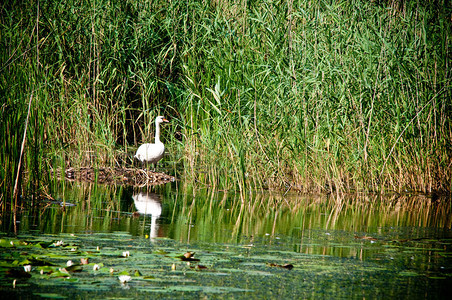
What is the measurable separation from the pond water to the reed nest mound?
120cm

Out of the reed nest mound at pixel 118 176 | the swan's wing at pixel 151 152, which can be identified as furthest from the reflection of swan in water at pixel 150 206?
the swan's wing at pixel 151 152

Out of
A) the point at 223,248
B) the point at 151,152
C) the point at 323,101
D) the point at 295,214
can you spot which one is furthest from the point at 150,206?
the point at 151,152

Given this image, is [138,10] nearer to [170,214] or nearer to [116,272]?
[170,214]

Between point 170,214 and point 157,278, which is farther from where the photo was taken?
point 170,214

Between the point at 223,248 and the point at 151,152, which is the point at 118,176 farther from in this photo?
the point at 223,248

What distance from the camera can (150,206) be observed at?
6.28 meters

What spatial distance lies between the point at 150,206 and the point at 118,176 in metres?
2.32

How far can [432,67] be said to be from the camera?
295 inches

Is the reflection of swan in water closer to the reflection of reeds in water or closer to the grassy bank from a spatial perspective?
the reflection of reeds in water

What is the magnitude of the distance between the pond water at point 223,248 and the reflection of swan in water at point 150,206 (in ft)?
0.04

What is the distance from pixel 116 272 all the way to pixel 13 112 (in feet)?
7.21

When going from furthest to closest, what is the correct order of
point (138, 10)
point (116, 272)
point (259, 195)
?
point (138, 10)
point (259, 195)
point (116, 272)

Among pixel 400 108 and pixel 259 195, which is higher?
pixel 400 108

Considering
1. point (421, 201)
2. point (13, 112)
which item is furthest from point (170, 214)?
point (421, 201)
